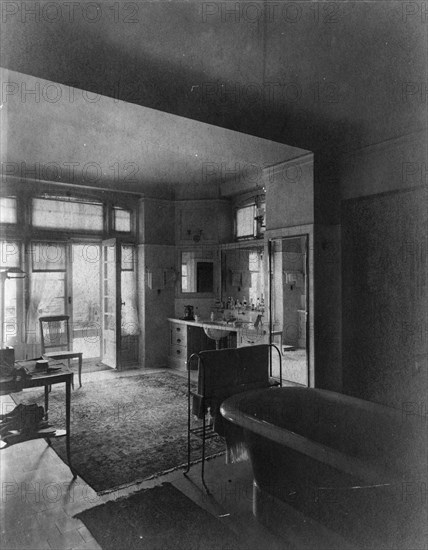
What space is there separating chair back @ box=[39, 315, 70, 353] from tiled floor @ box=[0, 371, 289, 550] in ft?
8.47

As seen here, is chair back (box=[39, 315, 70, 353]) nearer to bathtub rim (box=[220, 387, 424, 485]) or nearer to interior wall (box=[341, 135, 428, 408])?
bathtub rim (box=[220, 387, 424, 485])

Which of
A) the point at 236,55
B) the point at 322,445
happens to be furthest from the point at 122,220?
the point at 322,445

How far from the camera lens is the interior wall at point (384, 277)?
4113mm

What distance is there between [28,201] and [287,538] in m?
5.67

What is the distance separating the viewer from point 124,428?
414cm

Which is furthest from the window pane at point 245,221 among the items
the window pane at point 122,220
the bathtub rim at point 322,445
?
the bathtub rim at point 322,445

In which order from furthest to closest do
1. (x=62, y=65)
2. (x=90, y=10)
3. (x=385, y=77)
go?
1. (x=385, y=77)
2. (x=62, y=65)
3. (x=90, y=10)

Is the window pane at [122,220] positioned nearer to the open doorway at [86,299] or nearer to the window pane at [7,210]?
the open doorway at [86,299]

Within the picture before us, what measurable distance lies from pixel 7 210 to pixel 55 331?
1.92 m

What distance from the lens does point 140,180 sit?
6.76m

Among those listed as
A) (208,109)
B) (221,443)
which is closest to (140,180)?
(208,109)

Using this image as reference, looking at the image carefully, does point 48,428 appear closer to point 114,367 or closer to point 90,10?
point 90,10

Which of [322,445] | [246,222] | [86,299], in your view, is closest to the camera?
[322,445]

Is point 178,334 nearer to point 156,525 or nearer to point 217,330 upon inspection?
point 217,330
